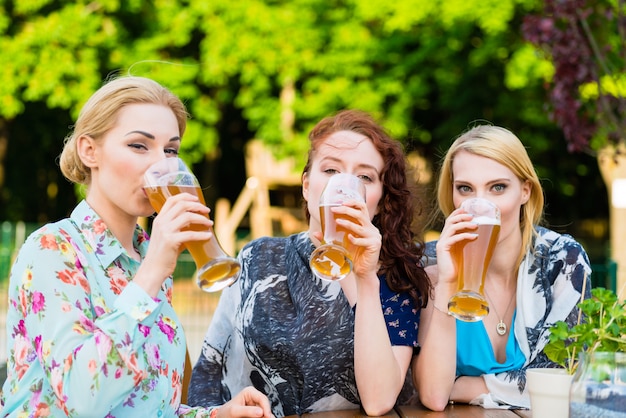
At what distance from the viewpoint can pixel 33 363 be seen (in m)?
2.10

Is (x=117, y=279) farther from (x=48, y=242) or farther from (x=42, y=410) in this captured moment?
(x=42, y=410)

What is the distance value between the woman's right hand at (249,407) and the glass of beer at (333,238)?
412 mm

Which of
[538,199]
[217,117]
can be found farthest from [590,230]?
[538,199]

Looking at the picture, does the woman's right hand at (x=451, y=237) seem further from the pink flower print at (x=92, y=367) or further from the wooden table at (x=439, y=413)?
the pink flower print at (x=92, y=367)

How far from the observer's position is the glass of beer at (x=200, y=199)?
6.77ft

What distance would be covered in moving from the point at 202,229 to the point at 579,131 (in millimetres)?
6344

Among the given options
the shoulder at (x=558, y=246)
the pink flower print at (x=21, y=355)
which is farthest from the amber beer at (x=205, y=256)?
the shoulder at (x=558, y=246)

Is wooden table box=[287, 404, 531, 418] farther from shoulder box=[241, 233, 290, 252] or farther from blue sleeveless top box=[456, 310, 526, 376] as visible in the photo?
shoulder box=[241, 233, 290, 252]

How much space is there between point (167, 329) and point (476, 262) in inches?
35.2

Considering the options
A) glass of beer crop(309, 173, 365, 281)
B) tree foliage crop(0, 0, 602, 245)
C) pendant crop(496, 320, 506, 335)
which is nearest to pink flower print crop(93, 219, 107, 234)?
glass of beer crop(309, 173, 365, 281)

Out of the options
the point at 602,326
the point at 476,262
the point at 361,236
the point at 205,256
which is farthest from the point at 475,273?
the point at 205,256

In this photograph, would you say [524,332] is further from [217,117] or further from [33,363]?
[217,117]

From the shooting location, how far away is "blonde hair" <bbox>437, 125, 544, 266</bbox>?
9.97ft

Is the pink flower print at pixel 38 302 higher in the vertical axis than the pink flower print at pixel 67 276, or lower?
lower
